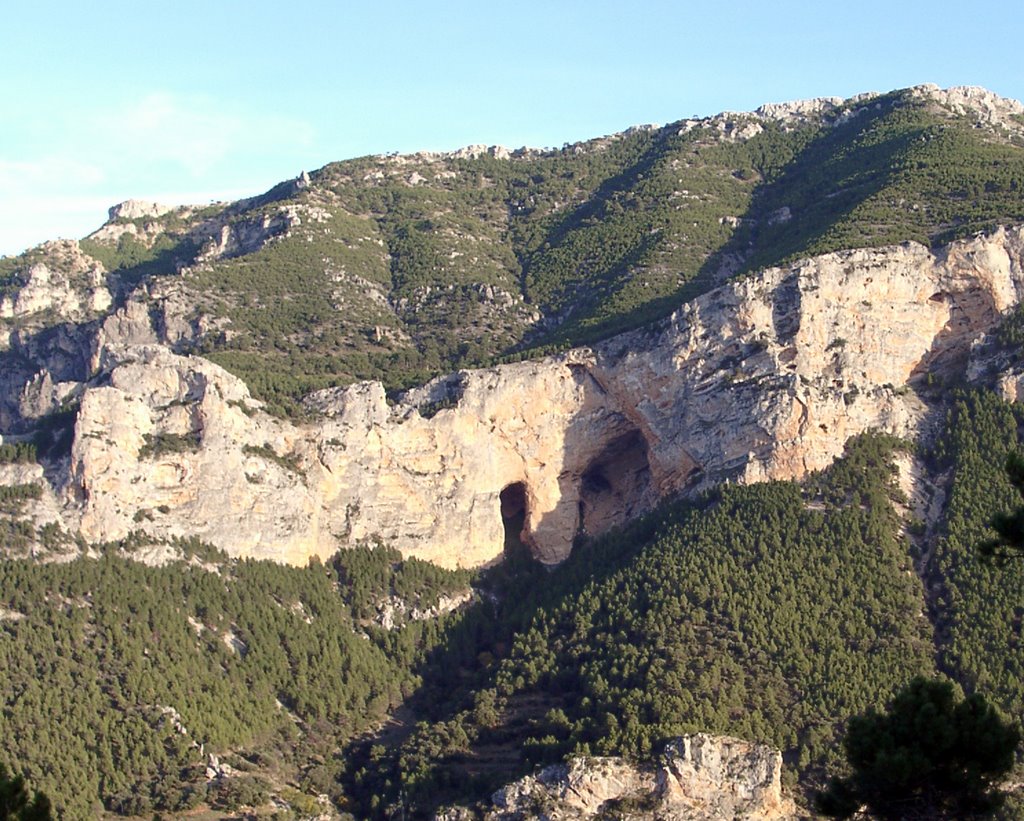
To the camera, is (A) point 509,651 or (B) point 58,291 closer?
(A) point 509,651

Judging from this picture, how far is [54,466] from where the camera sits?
8862cm

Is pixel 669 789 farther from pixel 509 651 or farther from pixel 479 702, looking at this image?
pixel 509 651

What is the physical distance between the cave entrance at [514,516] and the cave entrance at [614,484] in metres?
3.24

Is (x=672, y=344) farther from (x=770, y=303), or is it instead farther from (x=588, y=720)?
(x=588, y=720)

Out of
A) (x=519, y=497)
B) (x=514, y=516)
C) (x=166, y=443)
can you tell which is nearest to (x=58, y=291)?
(x=166, y=443)

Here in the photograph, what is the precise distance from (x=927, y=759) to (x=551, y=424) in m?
56.8

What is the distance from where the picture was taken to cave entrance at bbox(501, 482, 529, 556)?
98938 mm

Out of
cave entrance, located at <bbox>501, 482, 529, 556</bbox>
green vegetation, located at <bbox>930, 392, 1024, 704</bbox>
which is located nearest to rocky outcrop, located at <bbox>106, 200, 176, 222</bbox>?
cave entrance, located at <bbox>501, 482, 529, 556</bbox>

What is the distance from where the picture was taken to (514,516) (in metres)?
103

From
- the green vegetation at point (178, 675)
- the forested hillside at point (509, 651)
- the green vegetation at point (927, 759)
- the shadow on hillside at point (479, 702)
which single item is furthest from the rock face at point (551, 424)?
the green vegetation at point (927, 759)

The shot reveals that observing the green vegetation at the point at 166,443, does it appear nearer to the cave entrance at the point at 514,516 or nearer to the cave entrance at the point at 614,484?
the cave entrance at the point at 514,516

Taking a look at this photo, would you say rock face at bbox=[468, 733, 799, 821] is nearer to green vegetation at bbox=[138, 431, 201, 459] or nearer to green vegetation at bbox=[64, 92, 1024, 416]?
green vegetation at bbox=[138, 431, 201, 459]

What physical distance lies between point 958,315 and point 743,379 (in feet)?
40.1

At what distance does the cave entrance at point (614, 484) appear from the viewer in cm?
9894
